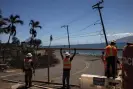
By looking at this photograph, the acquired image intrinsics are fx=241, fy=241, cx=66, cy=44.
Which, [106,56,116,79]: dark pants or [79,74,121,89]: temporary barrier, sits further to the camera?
[106,56,116,79]: dark pants

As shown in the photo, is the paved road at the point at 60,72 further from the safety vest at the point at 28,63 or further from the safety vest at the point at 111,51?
the safety vest at the point at 111,51

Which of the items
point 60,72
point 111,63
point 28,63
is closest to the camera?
point 111,63

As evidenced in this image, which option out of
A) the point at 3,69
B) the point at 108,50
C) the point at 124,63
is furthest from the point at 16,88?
the point at 3,69

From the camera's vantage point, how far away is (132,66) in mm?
4602

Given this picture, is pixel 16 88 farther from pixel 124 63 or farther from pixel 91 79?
A: pixel 124 63

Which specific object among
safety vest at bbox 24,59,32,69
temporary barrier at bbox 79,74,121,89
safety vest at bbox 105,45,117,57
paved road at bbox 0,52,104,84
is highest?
safety vest at bbox 105,45,117,57

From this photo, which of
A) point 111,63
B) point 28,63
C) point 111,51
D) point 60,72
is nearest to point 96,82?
point 111,63

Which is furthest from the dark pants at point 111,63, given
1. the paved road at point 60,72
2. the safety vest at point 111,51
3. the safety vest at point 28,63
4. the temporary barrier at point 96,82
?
the paved road at point 60,72

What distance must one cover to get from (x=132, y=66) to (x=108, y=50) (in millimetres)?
3785

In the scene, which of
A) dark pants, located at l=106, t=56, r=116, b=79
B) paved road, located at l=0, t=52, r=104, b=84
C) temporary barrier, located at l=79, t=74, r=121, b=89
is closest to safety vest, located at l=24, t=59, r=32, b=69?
paved road, located at l=0, t=52, r=104, b=84

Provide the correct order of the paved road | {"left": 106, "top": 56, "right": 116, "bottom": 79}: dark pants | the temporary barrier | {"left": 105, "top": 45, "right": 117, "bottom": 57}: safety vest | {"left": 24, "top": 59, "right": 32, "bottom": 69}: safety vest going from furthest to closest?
1. the paved road
2. {"left": 24, "top": 59, "right": 32, "bottom": 69}: safety vest
3. {"left": 105, "top": 45, "right": 117, "bottom": 57}: safety vest
4. {"left": 106, "top": 56, "right": 116, "bottom": 79}: dark pants
5. the temporary barrier

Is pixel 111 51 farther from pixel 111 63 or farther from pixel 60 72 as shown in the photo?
pixel 60 72

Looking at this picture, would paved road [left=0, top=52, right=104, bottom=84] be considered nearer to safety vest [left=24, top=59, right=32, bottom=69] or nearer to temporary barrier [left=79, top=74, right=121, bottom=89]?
safety vest [left=24, top=59, right=32, bottom=69]

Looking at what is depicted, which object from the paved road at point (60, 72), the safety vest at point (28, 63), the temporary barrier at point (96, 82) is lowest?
the paved road at point (60, 72)
